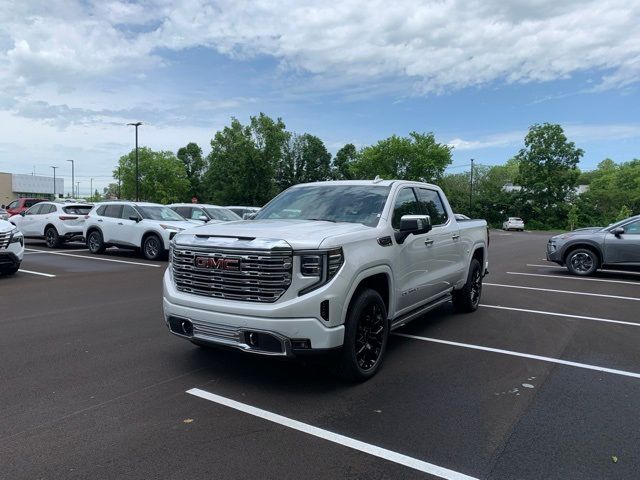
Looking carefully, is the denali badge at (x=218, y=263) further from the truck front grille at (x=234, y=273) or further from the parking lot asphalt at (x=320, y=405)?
the parking lot asphalt at (x=320, y=405)

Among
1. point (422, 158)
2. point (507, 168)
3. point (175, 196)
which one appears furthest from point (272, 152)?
point (507, 168)

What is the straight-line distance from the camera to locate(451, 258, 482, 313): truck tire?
7.59m

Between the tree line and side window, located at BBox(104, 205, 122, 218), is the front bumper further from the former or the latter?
the tree line

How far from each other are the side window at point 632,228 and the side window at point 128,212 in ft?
42.9

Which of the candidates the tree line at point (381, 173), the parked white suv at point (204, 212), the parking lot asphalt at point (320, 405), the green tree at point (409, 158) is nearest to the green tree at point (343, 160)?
the tree line at point (381, 173)

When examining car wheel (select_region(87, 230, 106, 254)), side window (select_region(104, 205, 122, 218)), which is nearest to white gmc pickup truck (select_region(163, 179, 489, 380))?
side window (select_region(104, 205, 122, 218))

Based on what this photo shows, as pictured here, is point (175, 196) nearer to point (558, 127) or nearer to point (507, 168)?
point (558, 127)

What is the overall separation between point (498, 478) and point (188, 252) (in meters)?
3.08

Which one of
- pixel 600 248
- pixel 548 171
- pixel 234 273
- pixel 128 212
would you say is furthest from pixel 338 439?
pixel 548 171

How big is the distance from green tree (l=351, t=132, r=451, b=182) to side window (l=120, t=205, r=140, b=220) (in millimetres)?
44519

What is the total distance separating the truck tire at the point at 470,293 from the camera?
7594 mm

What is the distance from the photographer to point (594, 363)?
5.34 metres

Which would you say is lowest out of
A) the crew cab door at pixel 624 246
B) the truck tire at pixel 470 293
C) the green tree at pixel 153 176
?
the truck tire at pixel 470 293

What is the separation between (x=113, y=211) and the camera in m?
15.9
